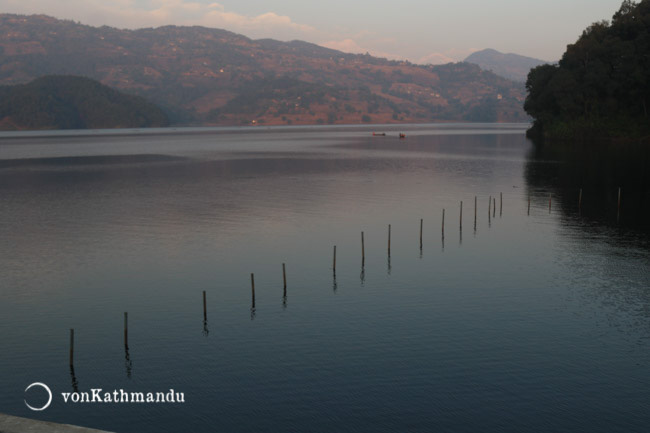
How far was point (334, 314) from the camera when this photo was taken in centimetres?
4506

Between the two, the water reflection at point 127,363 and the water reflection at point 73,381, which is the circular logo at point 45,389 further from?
the water reflection at point 127,363

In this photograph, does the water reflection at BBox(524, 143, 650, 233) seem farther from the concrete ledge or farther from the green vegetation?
the concrete ledge

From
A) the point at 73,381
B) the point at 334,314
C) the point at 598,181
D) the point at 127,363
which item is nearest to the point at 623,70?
the point at 598,181

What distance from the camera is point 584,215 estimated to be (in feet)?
282

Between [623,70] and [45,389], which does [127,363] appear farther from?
[623,70]

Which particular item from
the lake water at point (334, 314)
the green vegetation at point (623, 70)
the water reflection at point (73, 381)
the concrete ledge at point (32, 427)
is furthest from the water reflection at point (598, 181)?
the concrete ledge at point (32, 427)

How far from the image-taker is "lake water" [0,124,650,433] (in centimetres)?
3111

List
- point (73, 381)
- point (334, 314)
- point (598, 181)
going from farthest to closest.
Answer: point (598, 181) < point (334, 314) < point (73, 381)

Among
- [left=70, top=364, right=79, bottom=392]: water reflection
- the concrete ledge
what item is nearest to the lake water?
[left=70, top=364, right=79, bottom=392]: water reflection

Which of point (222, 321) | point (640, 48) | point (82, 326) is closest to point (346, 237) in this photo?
point (222, 321)

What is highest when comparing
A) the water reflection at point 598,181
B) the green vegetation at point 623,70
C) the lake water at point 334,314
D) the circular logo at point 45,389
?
the green vegetation at point 623,70

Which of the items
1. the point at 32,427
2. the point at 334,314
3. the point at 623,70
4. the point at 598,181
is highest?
the point at 623,70

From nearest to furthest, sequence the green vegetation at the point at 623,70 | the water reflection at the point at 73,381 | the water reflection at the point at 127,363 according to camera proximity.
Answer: the water reflection at the point at 73,381, the water reflection at the point at 127,363, the green vegetation at the point at 623,70

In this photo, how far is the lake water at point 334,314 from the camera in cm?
3111
